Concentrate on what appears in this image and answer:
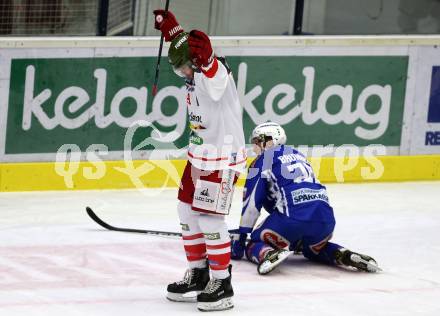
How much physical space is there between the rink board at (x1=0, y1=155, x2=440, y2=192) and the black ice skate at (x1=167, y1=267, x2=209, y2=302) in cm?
361

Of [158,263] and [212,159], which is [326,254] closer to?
[158,263]

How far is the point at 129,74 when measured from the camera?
10.2 m

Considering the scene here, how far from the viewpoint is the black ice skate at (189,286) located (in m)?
6.49

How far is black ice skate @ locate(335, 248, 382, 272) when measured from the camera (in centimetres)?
729

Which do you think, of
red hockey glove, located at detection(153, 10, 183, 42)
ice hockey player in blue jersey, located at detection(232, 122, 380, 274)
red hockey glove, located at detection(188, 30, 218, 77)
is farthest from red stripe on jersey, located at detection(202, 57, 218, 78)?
ice hockey player in blue jersey, located at detection(232, 122, 380, 274)

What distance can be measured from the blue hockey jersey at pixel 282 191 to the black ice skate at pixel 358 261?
0.25 meters

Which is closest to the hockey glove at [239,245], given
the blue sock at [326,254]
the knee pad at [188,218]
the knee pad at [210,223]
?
the blue sock at [326,254]

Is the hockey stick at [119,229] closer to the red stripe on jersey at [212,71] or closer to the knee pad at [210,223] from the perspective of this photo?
the knee pad at [210,223]

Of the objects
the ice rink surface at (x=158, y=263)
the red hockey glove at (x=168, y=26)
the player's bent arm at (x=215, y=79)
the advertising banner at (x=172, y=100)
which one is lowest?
the ice rink surface at (x=158, y=263)

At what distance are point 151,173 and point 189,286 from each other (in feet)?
12.6

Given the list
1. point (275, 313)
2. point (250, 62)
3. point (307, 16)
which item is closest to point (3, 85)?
point (250, 62)

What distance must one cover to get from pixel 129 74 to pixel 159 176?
0.89 metres

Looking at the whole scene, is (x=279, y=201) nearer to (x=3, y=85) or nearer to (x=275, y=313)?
(x=275, y=313)

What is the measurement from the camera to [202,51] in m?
6.05
